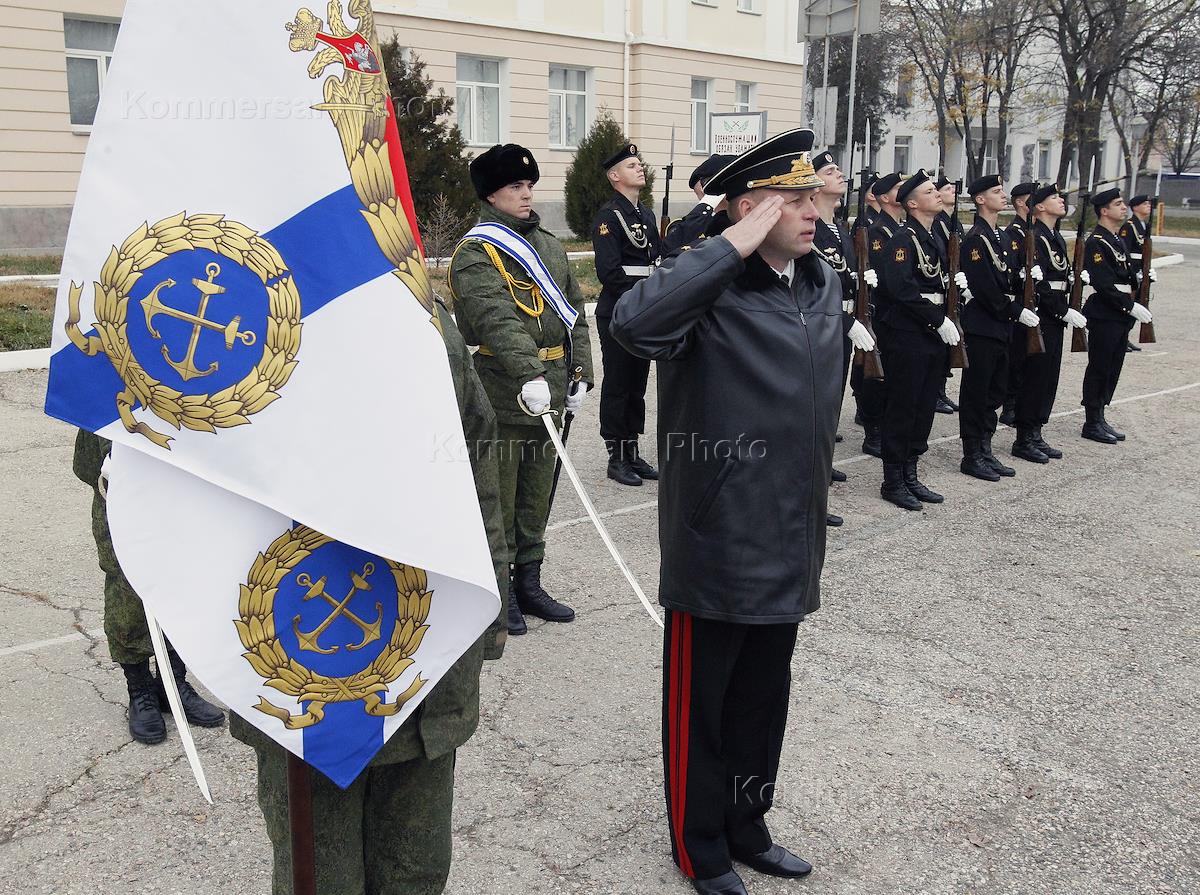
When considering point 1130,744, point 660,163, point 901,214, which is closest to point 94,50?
point 660,163

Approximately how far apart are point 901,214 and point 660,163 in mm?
20721

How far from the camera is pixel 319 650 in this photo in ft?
6.14

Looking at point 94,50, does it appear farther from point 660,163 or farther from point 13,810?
point 13,810

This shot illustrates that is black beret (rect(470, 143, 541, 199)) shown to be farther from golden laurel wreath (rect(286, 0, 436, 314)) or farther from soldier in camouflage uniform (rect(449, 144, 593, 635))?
golden laurel wreath (rect(286, 0, 436, 314))

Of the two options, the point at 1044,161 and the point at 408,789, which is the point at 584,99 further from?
the point at 1044,161

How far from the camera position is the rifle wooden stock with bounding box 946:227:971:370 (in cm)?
759

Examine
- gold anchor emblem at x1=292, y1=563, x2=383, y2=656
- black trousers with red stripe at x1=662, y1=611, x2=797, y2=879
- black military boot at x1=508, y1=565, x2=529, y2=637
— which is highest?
gold anchor emblem at x1=292, y1=563, x2=383, y2=656

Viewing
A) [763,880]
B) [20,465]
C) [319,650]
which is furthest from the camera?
[20,465]

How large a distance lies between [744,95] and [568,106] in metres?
5.85

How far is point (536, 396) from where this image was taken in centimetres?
451

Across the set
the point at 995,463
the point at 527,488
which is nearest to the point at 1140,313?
the point at 995,463

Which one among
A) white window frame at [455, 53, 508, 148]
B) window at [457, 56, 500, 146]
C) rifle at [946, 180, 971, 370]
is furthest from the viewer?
window at [457, 56, 500, 146]

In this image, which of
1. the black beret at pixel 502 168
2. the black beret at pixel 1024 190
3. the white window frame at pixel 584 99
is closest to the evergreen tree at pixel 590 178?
the white window frame at pixel 584 99

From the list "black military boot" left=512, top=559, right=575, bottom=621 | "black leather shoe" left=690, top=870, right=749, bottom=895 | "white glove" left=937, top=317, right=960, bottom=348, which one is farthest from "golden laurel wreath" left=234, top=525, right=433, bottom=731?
"white glove" left=937, top=317, right=960, bottom=348
